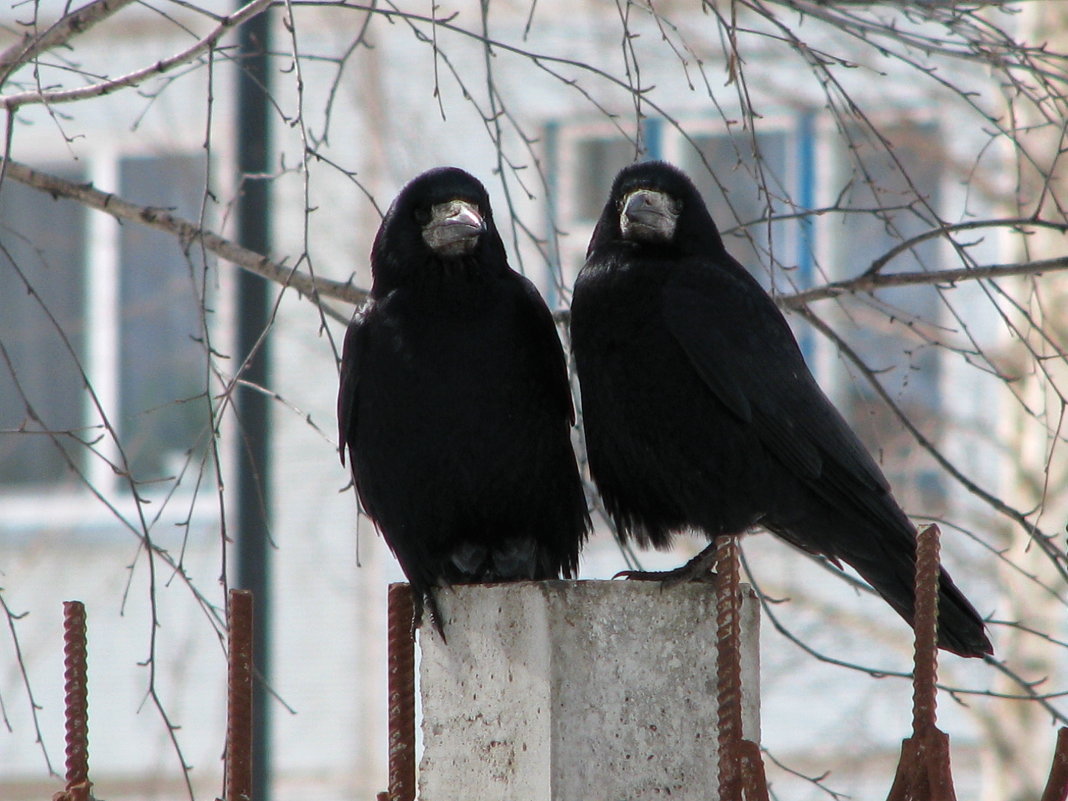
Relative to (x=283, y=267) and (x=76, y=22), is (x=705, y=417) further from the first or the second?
(x=76, y=22)

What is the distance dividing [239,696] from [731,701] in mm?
746

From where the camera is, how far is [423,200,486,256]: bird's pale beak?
298 centimetres

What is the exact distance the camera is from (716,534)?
121 inches

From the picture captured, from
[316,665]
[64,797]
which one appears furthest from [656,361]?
[316,665]

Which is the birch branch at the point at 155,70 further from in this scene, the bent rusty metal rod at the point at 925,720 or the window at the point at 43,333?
the window at the point at 43,333

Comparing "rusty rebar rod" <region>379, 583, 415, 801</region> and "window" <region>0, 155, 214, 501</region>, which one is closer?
"rusty rebar rod" <region>379, 583, 415, 801</region>

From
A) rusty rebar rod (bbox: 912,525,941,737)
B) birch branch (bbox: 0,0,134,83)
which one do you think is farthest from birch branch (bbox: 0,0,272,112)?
rusty rebar rod (bbox: 912,525,941,737)

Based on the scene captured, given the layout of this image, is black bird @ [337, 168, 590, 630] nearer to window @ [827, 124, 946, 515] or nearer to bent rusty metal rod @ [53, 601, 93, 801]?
bent rusty metal rod @ [53, 601, 93, 801]

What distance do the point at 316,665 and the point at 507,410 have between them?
685 cm

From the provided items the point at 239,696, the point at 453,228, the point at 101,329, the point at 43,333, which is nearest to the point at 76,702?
Answer: the point at 239,696

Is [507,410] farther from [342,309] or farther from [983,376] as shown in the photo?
[342,309]

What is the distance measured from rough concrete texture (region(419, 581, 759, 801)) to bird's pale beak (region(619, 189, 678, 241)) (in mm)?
1093

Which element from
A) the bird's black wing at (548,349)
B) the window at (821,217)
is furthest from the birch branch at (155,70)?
the window at (821,217)

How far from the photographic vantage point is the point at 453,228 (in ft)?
9.77
